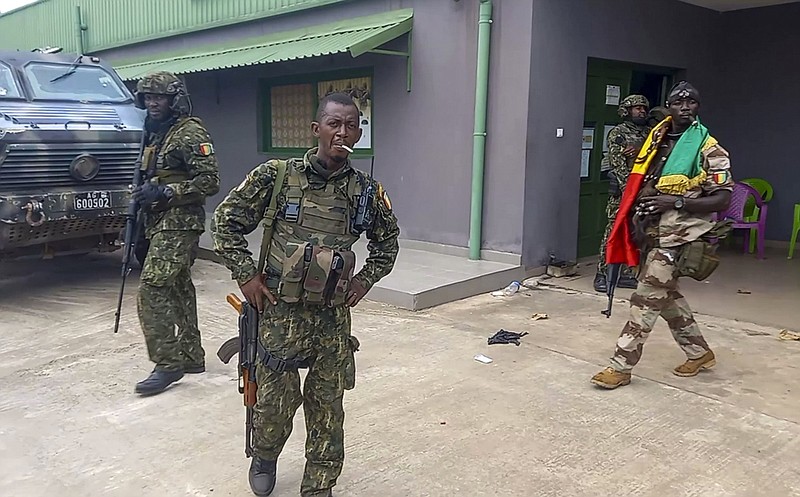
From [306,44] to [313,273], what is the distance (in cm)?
593

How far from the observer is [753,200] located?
26.5 ft

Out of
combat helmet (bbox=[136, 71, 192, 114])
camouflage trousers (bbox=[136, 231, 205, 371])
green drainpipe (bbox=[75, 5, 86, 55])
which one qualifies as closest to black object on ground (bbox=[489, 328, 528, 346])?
camouflage trousers (bbox=[136, 231, 205, 371])

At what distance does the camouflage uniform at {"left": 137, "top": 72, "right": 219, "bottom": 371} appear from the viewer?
151 inches

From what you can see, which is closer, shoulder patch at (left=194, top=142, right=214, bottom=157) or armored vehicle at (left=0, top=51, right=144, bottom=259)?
shoulder patch at (left=194, top=142, right=214, bottom=157)

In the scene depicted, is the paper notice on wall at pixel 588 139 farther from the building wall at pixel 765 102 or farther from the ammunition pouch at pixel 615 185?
the building wall at pixel 765 102

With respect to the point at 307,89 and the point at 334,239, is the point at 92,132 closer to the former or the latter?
the point at 307,89

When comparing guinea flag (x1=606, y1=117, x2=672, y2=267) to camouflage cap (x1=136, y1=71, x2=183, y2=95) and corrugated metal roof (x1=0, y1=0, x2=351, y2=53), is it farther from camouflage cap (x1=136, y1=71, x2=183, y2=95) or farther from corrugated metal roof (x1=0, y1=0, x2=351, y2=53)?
corrugated metal roof (x1=0, y1=0, x2=351, y2=53)

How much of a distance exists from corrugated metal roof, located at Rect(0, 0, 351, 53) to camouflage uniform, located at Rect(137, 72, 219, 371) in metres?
4.87

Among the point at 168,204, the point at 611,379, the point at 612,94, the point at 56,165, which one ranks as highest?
the point at 612,94

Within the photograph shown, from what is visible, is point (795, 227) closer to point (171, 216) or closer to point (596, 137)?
point (596, 137)

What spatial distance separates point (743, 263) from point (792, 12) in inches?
126

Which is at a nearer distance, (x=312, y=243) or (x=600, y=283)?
(x=312, y=243)

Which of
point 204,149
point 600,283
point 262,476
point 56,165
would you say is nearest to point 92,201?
point 56,165

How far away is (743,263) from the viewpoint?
25.0ft
